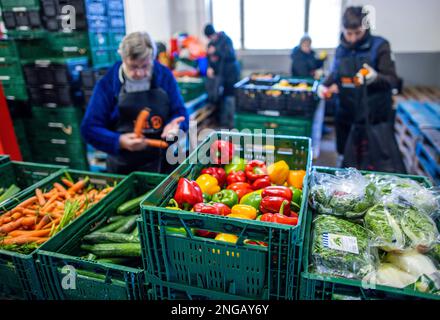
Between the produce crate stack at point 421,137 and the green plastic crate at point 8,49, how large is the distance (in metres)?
4.79

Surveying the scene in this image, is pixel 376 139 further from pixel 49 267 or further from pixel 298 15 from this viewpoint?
pixel 298 15

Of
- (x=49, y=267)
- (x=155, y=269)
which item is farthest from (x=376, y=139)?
(x=49, y=267)

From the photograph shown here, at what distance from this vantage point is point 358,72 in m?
3.38

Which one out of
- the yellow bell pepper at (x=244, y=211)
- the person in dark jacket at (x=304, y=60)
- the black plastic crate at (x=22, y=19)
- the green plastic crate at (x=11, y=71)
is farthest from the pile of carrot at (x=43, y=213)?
the person in dark jacket at (x=304, y=60)

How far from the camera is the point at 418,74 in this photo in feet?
25.6

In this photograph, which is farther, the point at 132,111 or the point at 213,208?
the point at 132,111

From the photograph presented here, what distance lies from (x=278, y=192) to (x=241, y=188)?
22 centimetres

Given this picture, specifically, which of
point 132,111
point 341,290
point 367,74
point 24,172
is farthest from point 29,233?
point 367,74

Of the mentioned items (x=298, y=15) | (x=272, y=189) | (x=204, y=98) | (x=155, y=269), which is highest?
(x=298, y=15)

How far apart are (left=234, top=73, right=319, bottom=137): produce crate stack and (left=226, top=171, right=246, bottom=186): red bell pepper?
2.56 m

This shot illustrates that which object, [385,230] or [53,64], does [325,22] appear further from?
[385,230]

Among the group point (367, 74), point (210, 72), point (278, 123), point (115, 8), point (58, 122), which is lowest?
point (278, 123)

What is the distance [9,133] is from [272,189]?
3110 millimetres

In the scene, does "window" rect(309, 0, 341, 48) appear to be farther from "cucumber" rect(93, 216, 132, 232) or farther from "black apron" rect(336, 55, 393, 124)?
"cucumber" rect(93, 216, 132, 232)
